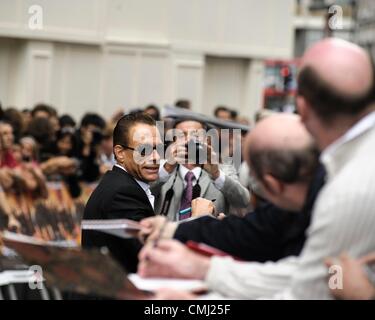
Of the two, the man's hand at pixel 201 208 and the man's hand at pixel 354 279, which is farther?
the man's hand at pixel 201 208

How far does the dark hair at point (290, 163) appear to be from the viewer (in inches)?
155

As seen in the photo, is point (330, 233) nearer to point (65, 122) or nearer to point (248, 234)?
point (248, 234)

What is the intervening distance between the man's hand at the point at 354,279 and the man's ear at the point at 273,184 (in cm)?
44

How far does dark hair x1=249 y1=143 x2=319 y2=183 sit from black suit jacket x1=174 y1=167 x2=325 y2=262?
0.15 m

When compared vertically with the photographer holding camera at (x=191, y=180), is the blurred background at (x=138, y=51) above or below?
above

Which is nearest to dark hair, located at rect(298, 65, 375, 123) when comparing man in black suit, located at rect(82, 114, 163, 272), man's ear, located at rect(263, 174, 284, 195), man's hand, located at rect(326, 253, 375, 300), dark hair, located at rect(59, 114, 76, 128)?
man's ear, located at rect(263, 174, 284, 195)

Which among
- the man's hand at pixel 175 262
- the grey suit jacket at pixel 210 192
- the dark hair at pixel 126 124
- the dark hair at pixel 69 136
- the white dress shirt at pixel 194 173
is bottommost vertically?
the dark hair at pixel 69 136

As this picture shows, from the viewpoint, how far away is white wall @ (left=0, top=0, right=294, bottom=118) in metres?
22.2

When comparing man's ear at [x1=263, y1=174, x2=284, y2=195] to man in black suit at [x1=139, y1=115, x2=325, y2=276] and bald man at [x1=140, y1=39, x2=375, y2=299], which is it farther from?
bald man at [x1=140, y1=39, x2=375, y2=299]

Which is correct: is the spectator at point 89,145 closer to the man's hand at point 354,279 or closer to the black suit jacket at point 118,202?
the black suit jacket at point 118,202

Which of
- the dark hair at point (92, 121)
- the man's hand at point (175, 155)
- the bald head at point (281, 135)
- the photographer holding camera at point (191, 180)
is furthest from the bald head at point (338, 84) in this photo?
the dark hair at point (92, 121)

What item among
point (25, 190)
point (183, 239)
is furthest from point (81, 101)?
point (183, 239)

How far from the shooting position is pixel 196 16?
2525cm
